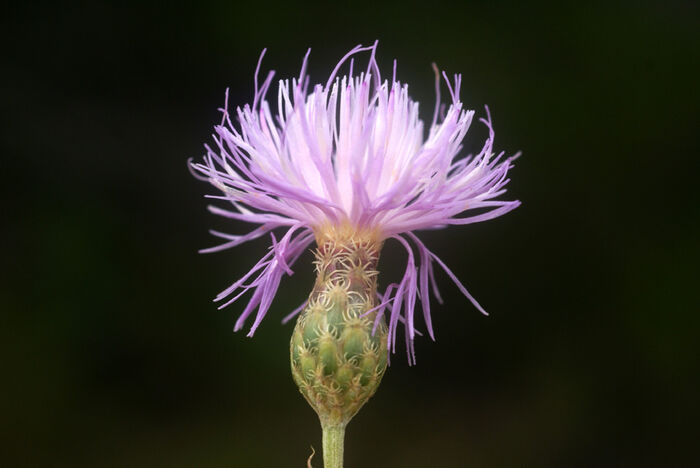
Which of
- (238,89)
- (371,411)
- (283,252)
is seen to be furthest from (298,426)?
(283,252)

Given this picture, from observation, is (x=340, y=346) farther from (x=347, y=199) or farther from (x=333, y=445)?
(x=347, y=199)

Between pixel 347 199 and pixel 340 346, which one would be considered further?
pixel 347 199

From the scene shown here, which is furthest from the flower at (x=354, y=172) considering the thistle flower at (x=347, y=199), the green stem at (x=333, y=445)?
the green stem at (x=333, y=445)

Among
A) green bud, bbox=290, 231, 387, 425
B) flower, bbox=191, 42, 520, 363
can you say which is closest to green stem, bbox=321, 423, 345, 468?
green bud, bbox=290, 231, 387, 425

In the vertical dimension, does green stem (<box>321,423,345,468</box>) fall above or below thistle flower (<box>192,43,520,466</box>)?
below

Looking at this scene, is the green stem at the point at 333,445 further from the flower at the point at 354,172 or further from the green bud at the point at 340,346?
the flower at the point at 354,172

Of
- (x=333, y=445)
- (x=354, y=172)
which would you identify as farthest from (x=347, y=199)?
(x=333, y=445)

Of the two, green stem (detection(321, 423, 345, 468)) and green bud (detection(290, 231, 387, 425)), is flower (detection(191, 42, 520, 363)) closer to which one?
green bud (detection(290, 231, 387, 425))
